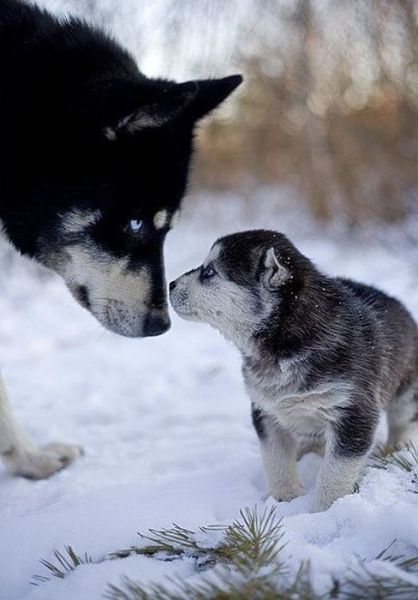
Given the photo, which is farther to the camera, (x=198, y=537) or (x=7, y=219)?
(x=7, y=219)

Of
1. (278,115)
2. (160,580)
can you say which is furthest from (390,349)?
(278,115)

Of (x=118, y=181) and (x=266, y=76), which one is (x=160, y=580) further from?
(x=266, y=76)

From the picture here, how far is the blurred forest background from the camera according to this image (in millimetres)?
5184

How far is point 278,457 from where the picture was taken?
2.70 meters

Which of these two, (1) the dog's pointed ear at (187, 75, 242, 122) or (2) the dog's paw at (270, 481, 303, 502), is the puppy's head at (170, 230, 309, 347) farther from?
(1) the dog's pointed ear at (187, 75, 242, 122)

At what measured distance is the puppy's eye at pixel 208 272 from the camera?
2.78 m

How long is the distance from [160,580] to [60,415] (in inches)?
102

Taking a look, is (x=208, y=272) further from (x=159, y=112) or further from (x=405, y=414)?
(x=405, y=414)

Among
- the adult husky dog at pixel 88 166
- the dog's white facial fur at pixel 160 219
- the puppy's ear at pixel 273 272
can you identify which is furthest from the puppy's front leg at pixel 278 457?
the dog's white facial fur at pixel 160 219

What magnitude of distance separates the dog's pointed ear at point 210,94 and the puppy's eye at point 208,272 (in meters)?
0.84

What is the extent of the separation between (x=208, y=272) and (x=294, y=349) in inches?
19.9

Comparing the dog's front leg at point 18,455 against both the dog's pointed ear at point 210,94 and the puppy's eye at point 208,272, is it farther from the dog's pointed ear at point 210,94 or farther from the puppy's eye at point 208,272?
the dog's pointed ear at point 210,94

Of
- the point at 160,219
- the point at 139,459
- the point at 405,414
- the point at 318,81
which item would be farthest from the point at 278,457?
the point at 318,81

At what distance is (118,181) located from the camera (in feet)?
9.70
